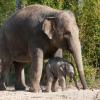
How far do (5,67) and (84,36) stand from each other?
372 centimetres

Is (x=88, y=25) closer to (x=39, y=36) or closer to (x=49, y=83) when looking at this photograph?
(x=39, y=36)

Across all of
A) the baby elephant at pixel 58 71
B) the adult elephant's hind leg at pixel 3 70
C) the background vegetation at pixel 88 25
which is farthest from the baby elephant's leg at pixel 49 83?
the background vegetation at pixel 88 25

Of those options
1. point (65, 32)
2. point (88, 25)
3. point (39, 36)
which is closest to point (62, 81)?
point (65, 32)

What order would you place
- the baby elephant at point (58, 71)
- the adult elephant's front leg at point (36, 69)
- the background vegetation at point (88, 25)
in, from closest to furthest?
the baby elephant at point (58, 71)
the adult elephant's front leg at point (36, 69)
the background vegetation at point (88, 25)

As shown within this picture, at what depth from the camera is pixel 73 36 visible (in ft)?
38.8

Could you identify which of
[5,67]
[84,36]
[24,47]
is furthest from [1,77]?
[84,36]

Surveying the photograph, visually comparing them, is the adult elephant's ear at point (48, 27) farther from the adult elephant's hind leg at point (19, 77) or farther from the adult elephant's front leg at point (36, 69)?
the adult elephant's hind leg at point (19, 77)

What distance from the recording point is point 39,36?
1216 cm

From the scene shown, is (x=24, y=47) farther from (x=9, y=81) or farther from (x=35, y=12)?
(x=9, y=81)

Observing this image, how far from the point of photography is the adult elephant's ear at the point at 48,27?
1205 cm

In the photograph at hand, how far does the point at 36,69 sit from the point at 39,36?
2.39ft

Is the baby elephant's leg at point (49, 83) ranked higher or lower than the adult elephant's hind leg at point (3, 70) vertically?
higher

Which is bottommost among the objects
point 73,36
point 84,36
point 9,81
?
point 9,81

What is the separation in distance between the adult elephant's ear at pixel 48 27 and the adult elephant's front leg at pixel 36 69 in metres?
0.39
